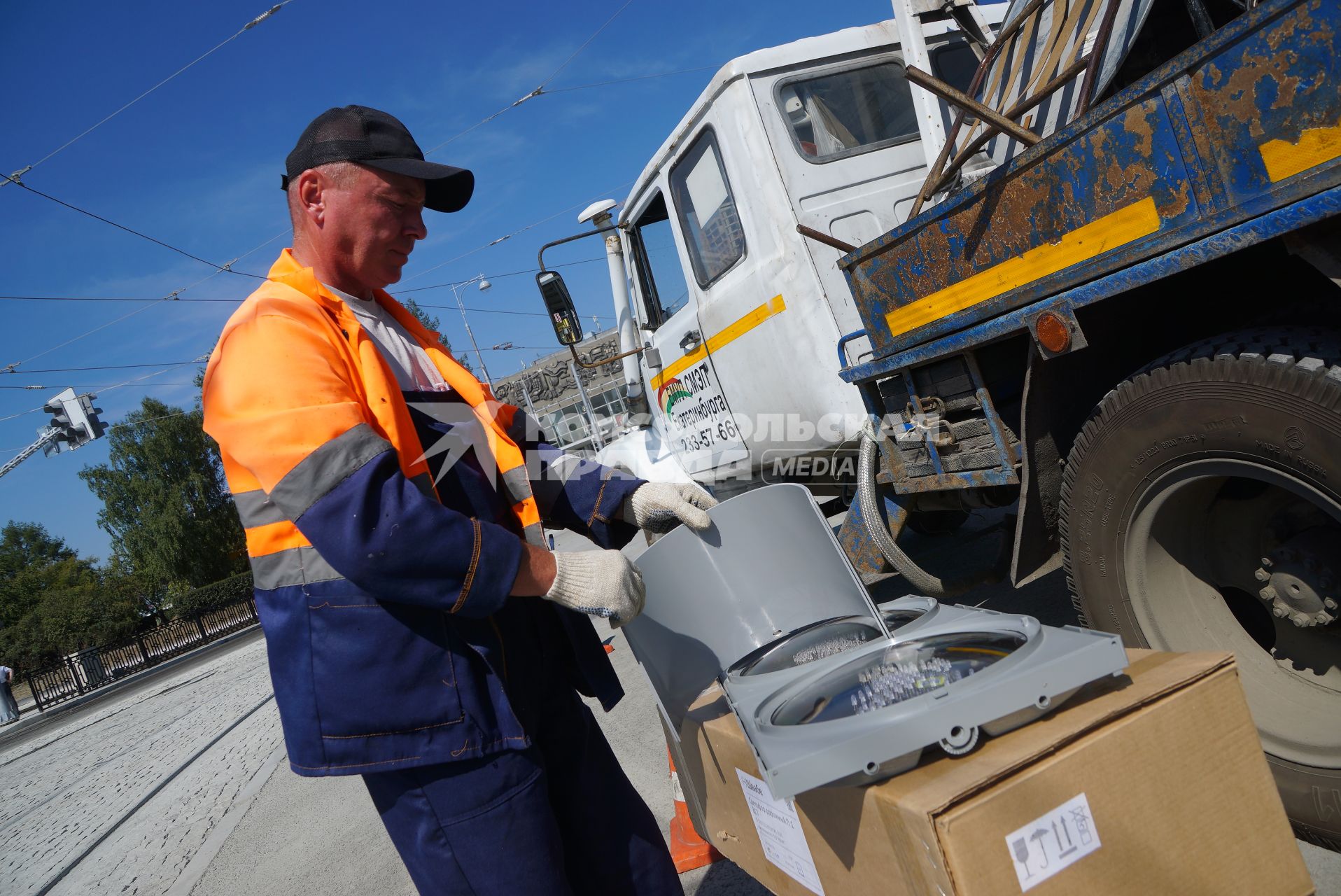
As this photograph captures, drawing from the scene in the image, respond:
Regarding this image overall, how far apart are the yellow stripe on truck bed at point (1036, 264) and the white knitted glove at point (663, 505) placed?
974 millimetres

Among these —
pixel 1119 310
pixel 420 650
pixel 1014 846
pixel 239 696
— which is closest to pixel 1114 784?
pixel 1014 846

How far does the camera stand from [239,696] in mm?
9430

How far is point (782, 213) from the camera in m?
3.53

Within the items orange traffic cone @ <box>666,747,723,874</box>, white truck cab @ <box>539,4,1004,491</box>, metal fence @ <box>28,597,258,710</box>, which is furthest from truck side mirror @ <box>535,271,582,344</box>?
metal fence @ <box>28,597,258,710</box>

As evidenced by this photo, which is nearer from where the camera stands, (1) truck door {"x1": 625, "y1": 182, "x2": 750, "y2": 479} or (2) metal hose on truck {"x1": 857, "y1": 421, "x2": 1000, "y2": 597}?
(2) metal hose on truck {"x1": 857, "y1": 421, "x2": 1000, "y2": 597}

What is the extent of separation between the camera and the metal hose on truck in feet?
10.4

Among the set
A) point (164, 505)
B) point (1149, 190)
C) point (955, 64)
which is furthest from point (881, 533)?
point (164, 505)

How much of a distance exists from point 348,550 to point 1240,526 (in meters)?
2.08

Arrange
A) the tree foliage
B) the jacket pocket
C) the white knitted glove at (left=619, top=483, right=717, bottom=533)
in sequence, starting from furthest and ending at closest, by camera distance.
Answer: the tree foliage < the white knitted glove at (left=619, top=483, right=717, bottom=533) < the jacket pocket

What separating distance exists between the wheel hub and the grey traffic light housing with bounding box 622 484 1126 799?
0.86 meters

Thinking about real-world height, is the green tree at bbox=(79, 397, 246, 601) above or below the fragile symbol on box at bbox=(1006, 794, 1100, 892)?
above

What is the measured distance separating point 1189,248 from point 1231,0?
3.56 ft

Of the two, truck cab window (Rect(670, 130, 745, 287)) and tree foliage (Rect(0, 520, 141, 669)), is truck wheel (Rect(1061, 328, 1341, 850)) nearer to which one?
truck cab window (Rect(670, 130, 745, 287))

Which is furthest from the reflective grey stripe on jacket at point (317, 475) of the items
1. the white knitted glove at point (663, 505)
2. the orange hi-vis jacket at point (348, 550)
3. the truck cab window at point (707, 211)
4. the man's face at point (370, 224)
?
the truck cab window at point (707, 211)
